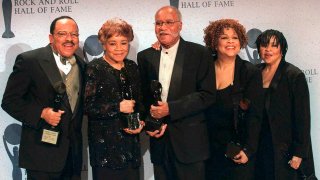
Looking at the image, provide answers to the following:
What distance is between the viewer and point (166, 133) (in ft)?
8.87

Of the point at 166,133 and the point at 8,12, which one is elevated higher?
the point at 8,12

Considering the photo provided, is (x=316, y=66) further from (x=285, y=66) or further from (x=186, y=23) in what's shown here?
(x=186, y=23)

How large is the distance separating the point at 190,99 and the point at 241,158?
1.71ft

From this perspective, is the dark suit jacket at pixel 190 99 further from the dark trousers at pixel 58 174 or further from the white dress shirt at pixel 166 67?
the dark trousers at pixel 58 174

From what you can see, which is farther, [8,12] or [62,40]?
[8,12]

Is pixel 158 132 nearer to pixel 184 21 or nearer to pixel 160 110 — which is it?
pixel 160 110

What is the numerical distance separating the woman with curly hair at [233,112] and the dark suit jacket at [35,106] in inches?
36.3

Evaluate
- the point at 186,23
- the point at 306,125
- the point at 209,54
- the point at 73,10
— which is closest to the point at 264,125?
the point at 306,125

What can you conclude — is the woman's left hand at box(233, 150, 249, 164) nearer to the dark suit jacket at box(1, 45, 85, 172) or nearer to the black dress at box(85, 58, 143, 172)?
the black dress at box(85, 58, 143, 172)

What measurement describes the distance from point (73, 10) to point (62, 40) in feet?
2.49

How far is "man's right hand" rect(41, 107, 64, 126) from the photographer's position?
2586 millimetres

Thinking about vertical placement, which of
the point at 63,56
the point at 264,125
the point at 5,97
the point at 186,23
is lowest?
the point at 264,125

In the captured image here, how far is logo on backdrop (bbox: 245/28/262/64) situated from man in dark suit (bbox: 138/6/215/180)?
76 centimetres

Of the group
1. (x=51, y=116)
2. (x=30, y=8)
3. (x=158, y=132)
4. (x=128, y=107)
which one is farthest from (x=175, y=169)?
(x=30, y=8)
